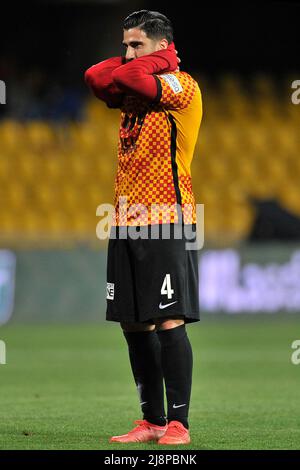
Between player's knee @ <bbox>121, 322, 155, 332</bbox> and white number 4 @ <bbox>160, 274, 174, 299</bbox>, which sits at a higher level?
white number 4 @ <bbox>160, 274, 174, 299</bbox>

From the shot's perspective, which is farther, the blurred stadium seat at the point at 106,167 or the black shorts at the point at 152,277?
the blurred stadium seat at the point at 106,167

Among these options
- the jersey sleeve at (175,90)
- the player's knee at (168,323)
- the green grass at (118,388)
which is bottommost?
the green grass at (118,388)

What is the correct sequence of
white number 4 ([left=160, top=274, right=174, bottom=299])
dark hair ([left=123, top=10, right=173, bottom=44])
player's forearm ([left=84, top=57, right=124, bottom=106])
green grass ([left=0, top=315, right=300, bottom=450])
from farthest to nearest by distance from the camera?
1. green grass ([left=0, top=315, right=300, bottom=450])
2. player's forearm ([left=84, top=57, right=124, bottom=106])
3. dark hair ([left=123, top=10, right=173, bottom=44])
4. white number 4 ([left=160, top=274, right=174, bottom=299])

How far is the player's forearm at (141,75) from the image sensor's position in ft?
17.4

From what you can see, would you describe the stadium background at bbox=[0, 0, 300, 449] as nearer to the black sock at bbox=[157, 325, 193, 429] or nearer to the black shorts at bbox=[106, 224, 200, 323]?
the black sock at bbox=[157, 325, 193, 429]

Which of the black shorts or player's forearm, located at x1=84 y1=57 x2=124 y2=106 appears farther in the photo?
player's forearm, located at x1=84 y1=57 x2=124 y2=106

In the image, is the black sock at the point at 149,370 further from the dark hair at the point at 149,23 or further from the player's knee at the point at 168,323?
the dark hair at the point at 149,23

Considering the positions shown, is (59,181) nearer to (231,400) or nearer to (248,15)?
(248,15)

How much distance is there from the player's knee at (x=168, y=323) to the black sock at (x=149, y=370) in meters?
0.23

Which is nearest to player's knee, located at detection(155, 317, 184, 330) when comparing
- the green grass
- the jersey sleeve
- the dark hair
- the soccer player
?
the soccer player

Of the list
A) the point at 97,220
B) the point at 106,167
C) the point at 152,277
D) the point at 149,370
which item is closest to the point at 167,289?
the point at 152,277

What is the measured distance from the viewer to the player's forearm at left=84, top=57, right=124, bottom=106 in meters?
5.62

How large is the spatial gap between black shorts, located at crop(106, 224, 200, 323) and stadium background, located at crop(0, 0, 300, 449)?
0.68 m

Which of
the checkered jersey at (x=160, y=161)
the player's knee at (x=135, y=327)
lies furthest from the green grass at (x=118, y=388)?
the checkered jersey at (x=160, y=161)
